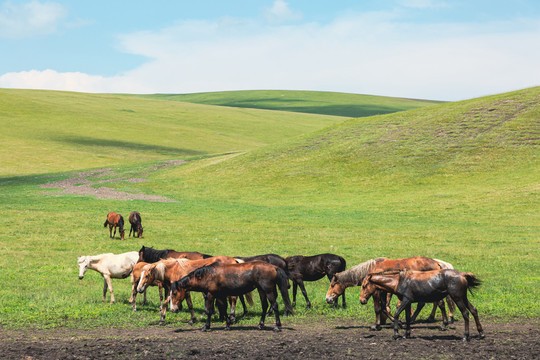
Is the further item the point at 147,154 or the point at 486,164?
the point at 147,154

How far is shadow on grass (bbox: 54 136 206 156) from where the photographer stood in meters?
105

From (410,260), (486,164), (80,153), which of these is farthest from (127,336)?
(80,153)

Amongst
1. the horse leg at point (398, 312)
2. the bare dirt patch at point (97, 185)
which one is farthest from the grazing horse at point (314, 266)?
the bare dirt patch at point (97, 185)

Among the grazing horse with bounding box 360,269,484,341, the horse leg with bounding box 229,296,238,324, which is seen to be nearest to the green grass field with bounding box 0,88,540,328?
the horse leg with bounding box 229,296,238,324

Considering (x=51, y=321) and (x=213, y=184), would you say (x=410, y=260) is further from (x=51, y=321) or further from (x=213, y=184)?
(x=213, y=184)

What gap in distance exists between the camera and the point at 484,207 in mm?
43969

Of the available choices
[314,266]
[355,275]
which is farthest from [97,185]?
[355,275]

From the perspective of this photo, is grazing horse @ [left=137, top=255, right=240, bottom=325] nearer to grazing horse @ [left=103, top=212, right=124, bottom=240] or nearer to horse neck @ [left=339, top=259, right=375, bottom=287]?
horse neck @ [left=339, top=259, right=375, bottom=287]

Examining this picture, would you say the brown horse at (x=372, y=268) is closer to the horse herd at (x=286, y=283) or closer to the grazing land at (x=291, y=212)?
the horse herd at (x=286, y=283)

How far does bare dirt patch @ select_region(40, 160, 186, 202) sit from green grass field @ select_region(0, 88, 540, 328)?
1.86m

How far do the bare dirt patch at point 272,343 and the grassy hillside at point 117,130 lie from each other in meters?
70.5

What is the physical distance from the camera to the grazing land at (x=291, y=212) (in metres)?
14.1

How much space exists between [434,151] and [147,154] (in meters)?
54.9

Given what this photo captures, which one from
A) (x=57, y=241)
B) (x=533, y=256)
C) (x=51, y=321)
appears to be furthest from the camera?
(x=57, y=241)
